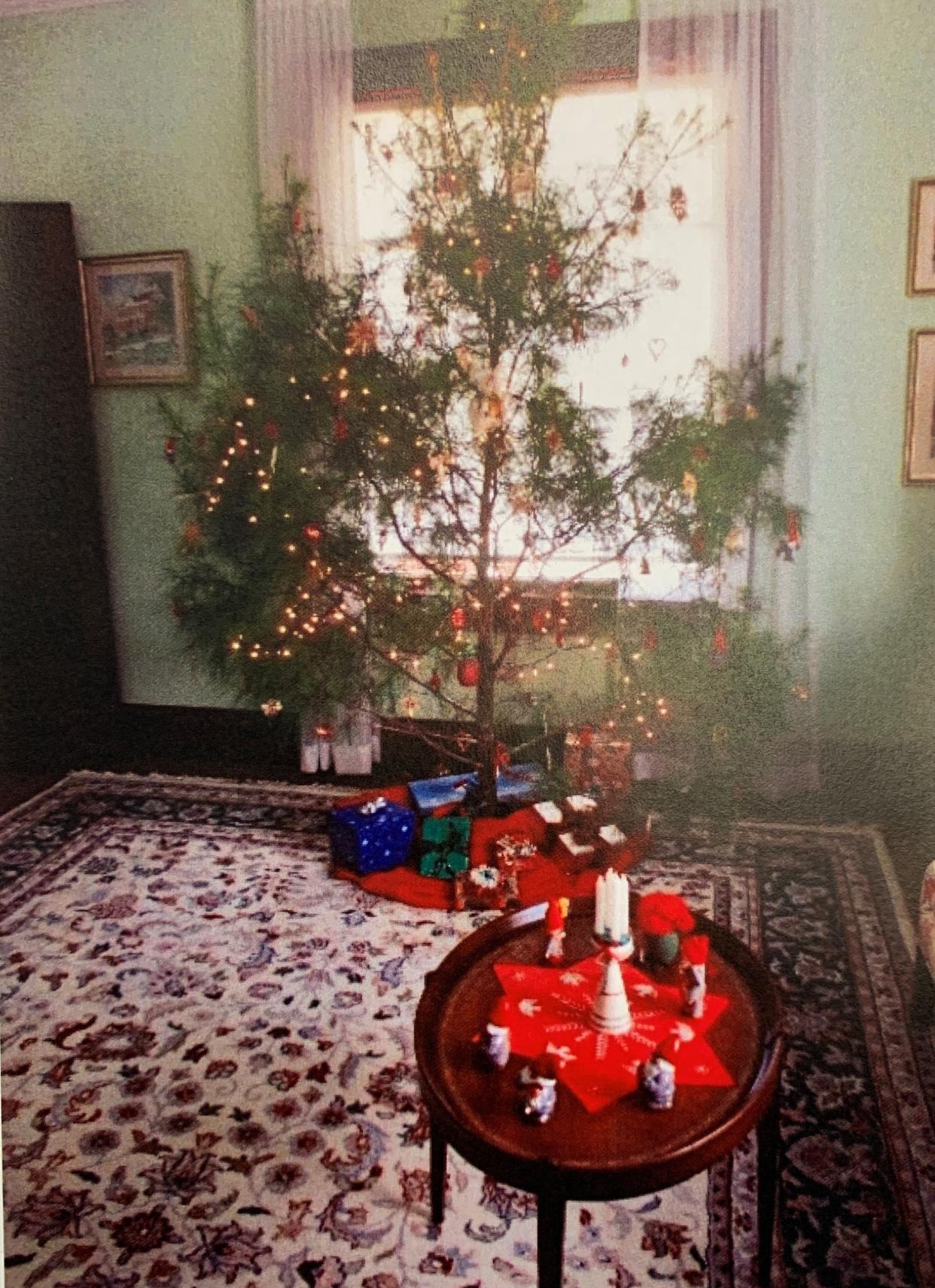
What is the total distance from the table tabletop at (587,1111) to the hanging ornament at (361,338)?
2307 millimetres

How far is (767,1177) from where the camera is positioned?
1.90 m

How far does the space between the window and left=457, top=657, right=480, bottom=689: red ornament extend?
499 mm

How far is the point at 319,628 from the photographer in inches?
154

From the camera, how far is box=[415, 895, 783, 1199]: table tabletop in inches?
63.5

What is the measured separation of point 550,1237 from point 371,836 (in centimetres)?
198

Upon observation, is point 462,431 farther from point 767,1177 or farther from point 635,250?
point 767,1177

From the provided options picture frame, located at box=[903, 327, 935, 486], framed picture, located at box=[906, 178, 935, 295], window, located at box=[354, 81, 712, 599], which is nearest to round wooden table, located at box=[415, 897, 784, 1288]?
window, located at box=[354, 81, 712, 599]

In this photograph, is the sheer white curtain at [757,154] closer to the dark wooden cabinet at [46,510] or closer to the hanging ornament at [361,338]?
the hanging ornament at [361,338]

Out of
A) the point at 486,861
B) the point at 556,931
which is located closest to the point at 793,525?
the point at 486,861

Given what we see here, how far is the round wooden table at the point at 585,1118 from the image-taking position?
1613 millimetres

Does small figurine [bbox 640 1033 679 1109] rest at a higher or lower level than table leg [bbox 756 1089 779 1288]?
higher

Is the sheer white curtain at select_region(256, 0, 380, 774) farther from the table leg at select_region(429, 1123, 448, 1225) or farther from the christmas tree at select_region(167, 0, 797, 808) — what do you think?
the table leg at select_region(429, 1123, 448, 1225)

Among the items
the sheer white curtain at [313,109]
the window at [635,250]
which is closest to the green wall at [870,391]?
the window at [635,250]

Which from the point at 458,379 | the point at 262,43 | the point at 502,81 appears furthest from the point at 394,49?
the point at 458,379
